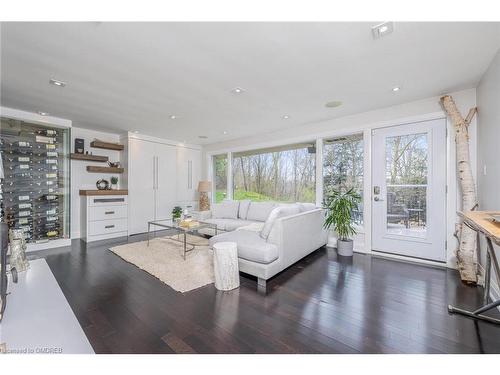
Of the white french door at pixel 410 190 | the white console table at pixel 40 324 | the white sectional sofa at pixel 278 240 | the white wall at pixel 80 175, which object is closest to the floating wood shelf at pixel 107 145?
the white wall at pixel 80 175

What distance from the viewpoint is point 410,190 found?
10.9ft

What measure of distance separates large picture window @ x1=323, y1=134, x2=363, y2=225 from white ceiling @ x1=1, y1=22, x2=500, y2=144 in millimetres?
635

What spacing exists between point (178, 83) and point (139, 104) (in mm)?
1095

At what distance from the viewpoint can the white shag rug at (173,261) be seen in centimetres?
255

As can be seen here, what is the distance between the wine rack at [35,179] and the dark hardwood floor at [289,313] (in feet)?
5.31

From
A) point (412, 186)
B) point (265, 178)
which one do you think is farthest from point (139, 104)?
point (412, 186)

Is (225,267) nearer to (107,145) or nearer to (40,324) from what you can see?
(40,324)

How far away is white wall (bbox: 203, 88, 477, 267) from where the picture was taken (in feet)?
9.50

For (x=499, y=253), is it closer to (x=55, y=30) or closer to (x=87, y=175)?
(x=55, y=30)

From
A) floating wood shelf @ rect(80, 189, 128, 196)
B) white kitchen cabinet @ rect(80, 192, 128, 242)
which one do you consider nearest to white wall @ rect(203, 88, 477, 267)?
floating wood shelf @ rect(80, 189, 128, 196)

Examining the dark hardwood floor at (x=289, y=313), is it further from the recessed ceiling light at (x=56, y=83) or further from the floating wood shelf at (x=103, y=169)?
the floating wood shelf at (x=103, y=169)

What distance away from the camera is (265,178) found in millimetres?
5516

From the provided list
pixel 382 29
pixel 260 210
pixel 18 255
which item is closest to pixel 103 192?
pixel 18 255
